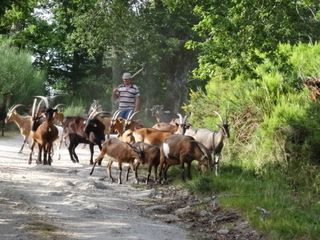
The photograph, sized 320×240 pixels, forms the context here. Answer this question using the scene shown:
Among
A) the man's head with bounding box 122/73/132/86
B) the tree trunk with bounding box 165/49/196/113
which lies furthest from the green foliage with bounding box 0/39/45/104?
the tree trunk with bounding box 165/49/196/113

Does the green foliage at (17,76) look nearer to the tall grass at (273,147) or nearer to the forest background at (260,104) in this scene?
the forest background at (260,104)

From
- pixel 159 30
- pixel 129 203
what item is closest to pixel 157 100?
pixel 159 30

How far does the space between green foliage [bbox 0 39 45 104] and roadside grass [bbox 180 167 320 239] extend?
42.4 feet

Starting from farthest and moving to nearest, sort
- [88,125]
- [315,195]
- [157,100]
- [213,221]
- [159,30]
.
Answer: [157,100] → [159,30] → [88,125] → [315,195] → [213,221]

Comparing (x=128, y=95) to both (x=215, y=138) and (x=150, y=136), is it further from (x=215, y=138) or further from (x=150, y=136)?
(x=215, y=138)

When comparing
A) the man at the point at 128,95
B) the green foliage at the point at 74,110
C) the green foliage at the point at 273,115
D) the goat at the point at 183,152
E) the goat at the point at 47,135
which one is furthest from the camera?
the green foliage at the point at 74,110

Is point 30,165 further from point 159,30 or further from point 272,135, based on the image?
point 159,30

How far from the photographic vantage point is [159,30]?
94.6ft

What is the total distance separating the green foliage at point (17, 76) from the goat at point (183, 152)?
12143 mm

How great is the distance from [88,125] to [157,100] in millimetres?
19929

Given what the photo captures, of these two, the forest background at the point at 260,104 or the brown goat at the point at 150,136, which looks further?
the brown goat at the point at 150,136

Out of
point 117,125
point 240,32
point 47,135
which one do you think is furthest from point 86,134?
point 240,32

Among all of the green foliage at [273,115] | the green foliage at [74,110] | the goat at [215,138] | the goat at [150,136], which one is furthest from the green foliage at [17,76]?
the goat at [215,138]

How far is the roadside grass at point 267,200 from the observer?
747 cm
